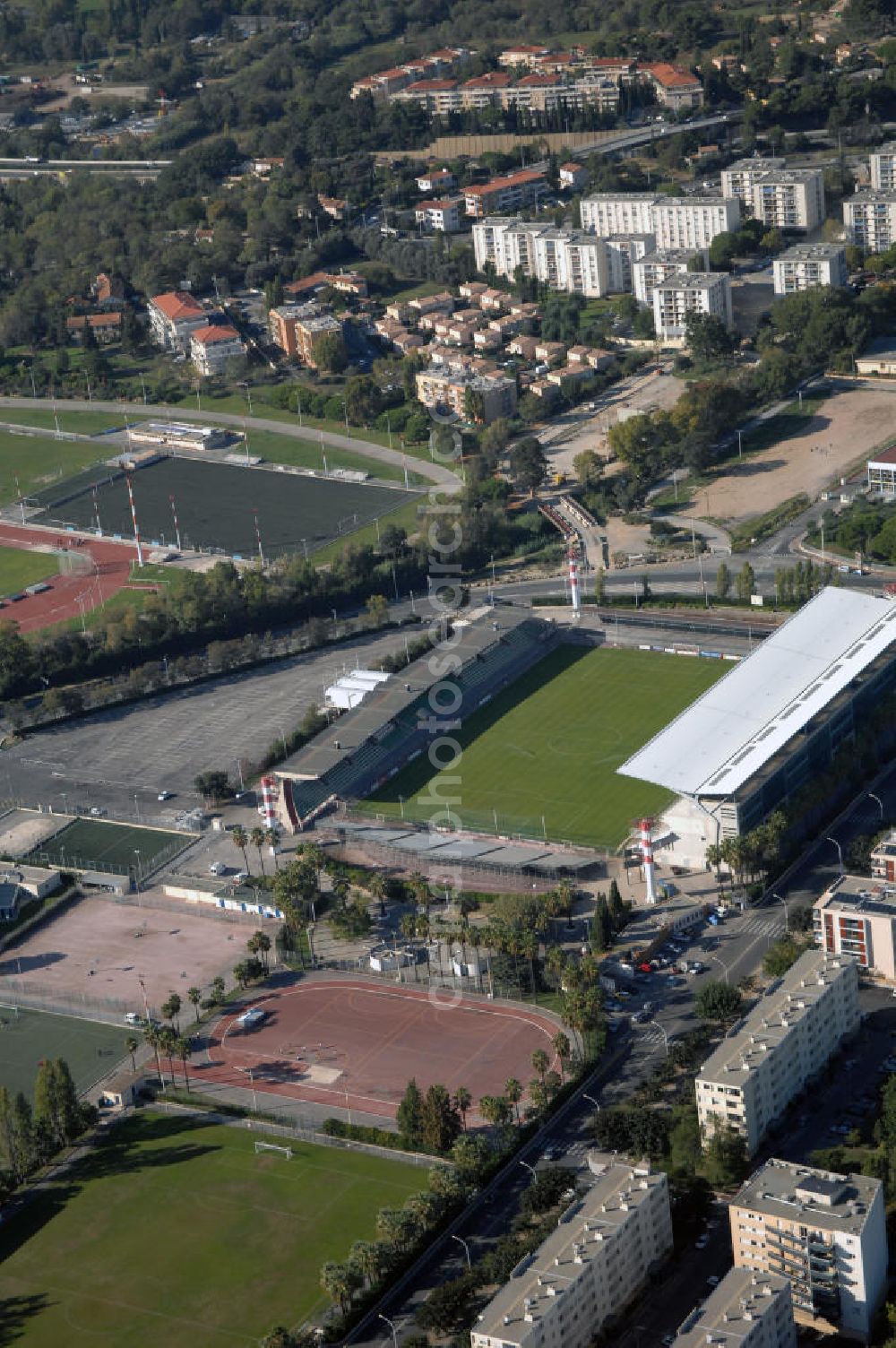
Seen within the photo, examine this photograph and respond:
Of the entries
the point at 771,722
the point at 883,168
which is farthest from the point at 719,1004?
the point at 883,168

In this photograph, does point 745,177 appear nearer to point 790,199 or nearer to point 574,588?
point 790,199

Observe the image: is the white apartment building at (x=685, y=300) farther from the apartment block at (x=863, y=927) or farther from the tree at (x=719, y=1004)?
the tree at (x=719, y=1004)

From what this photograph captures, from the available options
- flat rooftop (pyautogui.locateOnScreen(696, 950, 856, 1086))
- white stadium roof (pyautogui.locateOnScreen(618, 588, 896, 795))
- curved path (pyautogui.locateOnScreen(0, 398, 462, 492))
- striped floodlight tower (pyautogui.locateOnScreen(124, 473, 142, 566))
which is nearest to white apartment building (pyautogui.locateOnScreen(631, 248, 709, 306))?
curved path (pyautogui.locateOnScreen(0, 398, 462, 492))

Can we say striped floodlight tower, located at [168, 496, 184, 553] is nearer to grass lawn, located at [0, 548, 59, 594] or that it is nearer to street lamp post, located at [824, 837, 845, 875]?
grass lawn, located at [0, 548, 59, 594]

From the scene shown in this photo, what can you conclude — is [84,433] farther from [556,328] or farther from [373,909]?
[373,909]

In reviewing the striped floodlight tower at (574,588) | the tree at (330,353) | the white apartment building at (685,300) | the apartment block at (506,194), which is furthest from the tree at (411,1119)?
the apartment block at (506,194)
